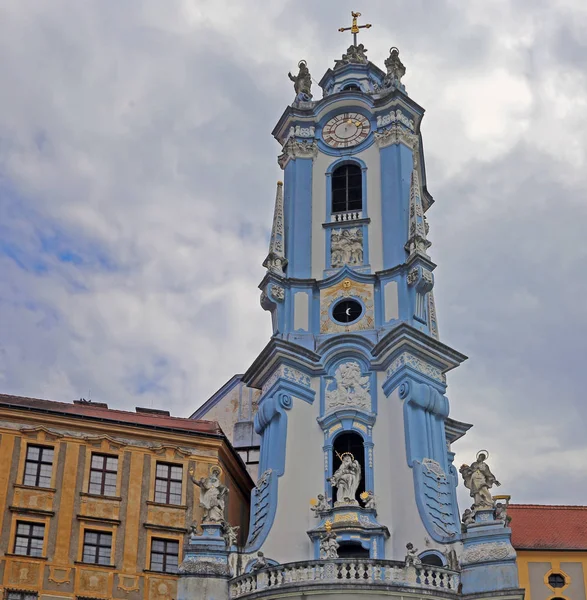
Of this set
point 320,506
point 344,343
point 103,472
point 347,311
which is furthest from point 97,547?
point 347,311

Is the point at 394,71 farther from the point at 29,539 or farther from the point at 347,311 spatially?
the point at 29,539

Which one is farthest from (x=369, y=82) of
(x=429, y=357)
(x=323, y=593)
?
(x=323, y=593)

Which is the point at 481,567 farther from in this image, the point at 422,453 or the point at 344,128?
the point at 344,128

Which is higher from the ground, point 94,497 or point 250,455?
point 250,455

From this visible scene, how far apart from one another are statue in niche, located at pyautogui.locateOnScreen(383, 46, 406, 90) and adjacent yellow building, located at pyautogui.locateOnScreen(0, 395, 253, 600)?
15.7 meters

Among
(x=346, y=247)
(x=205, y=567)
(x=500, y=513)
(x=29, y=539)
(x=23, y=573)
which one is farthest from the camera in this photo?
(x=346, y=247)

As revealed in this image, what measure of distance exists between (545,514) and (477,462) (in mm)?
7568

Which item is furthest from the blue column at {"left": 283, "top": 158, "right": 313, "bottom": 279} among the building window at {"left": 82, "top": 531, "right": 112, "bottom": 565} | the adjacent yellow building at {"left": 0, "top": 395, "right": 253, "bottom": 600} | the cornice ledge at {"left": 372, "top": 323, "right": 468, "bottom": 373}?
the building window at {"left": 82, "top": 531, "right": 112, "bottom": 565}

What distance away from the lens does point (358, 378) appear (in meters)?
32.6

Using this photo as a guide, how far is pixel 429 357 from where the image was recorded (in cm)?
3244

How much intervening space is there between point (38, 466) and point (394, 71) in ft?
67.8

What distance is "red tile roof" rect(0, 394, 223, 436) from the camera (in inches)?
1241

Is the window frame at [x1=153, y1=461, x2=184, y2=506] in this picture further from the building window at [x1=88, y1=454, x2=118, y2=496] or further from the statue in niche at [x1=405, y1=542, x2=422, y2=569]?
the statue in niche at [x1=405, y1=542, x2=422, y2=569]

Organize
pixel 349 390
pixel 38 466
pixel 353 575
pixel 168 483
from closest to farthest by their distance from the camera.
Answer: pixel 353 575, pixel 38 466, pixel 168 483, pixel 349 390
